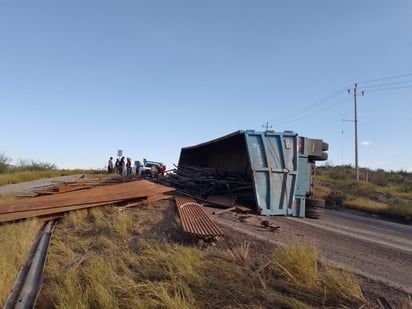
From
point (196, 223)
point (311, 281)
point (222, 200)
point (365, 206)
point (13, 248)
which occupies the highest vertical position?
point (222, 200)

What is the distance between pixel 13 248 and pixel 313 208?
802 centimetres

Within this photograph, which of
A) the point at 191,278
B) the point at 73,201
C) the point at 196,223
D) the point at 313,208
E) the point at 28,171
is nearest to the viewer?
the point at 191,278

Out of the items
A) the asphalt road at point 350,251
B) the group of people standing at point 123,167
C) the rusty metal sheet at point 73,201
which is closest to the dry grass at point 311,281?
the asphalt road at point 350,251

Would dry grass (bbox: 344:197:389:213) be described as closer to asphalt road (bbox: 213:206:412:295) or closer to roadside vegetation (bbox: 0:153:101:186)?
asphalt road (bbox: 213:206:412:295)

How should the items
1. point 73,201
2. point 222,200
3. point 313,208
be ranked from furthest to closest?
point 313,208 → point 222,200 → point 73,201

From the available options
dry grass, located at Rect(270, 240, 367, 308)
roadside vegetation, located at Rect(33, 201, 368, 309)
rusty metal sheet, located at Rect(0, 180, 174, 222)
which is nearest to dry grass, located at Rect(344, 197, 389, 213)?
rusty metal sheet, located at Rect(0, 180, 174, 222)

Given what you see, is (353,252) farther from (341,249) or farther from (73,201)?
(73,201)

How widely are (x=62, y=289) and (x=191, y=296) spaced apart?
5.31 ft

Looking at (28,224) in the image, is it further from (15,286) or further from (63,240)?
(15,286)

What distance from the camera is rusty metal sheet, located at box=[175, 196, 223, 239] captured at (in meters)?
5.28

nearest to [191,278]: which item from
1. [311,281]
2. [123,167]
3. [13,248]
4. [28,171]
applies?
[311,281]

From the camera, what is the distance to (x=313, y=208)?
9.97 m

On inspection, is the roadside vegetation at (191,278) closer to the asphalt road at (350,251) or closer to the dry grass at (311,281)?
the dry grass at (311,281)

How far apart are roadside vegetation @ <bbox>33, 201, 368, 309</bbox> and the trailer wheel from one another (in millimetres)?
5278
